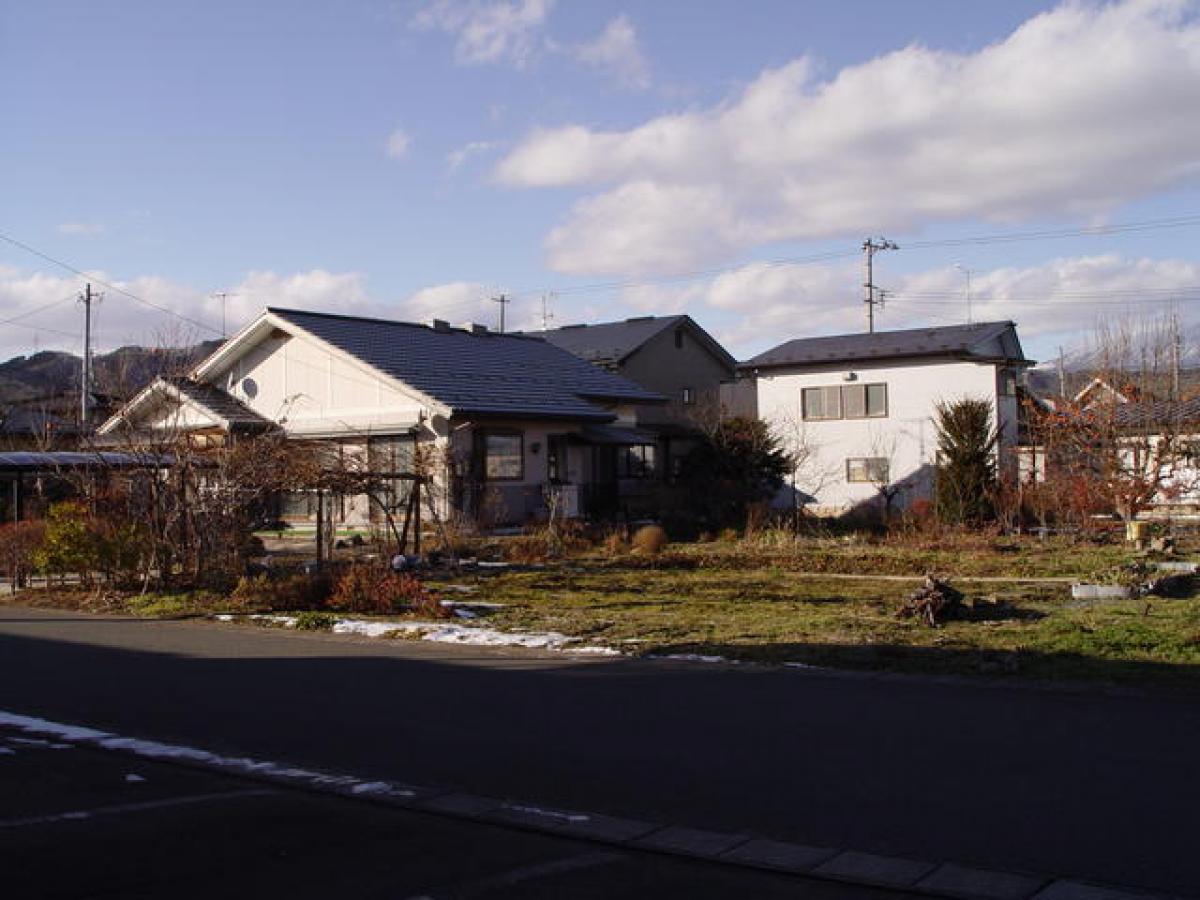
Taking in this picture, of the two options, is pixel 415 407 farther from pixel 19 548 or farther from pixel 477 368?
pixel 19 548

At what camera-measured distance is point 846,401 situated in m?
38.6

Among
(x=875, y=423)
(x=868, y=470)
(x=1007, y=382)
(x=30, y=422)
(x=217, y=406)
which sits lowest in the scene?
(x=868, y=470)

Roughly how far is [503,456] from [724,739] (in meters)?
23.0

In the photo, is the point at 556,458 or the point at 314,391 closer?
the point at 314,391

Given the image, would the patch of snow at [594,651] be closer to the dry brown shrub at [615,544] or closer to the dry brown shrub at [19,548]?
the dry brown shrub at [615,544]

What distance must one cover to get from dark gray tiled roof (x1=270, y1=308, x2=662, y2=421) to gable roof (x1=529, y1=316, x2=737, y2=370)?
6123mm

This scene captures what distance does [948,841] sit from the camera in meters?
6.21

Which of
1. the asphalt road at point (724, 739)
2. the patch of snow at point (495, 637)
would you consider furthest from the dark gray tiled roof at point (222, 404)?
the asphalt road at point (724, 739)

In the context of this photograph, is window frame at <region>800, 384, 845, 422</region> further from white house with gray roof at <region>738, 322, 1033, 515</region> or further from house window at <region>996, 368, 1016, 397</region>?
house window at <region>996, 368, 1016, 397</region>

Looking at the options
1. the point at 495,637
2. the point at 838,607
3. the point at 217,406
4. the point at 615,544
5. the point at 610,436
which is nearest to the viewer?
the point at 495,637

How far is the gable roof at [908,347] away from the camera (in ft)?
122

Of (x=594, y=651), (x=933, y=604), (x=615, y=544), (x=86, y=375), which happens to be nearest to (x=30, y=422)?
(x=86, y=375)

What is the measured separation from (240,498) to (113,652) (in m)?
5.59

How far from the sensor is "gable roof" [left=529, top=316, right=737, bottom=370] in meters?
45.7
